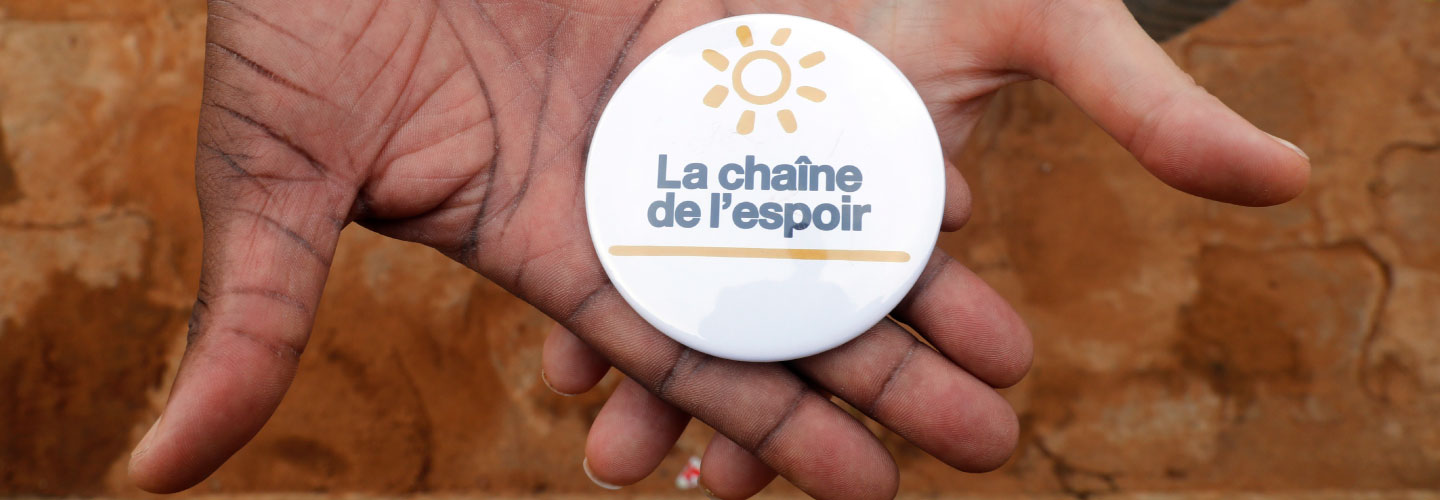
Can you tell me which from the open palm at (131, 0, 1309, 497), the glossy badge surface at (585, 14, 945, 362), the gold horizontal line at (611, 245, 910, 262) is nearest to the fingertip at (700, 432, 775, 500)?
the open palm at (131, 0, 1309, 497)

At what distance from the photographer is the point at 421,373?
8.25ft

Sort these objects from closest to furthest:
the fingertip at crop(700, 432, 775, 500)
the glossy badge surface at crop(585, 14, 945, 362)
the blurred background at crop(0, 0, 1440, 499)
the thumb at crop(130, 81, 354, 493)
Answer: the thumb at crop(130, 81, 354, 493) → the glossy badge surface at crop(585, 14, 945, 362) → the fingertip at crop(700, 432, 775, 500) → the blurred background at crop(0, 0, 1440, 499)

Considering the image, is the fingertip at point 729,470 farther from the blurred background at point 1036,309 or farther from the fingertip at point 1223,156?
A: the fingertip at point 1223,156

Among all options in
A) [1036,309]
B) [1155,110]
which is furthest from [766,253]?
[1036,309]

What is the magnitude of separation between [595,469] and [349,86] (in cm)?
92

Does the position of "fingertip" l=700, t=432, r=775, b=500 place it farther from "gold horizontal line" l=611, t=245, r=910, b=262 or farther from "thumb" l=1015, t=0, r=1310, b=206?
"thumb" l=1015, t=0, r=1310, b=206

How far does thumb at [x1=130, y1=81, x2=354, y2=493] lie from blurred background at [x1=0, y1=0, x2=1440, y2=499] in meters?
1.07

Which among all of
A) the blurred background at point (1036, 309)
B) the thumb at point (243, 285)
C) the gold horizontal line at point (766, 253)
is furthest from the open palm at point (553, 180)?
the blurred background at point (1036, 309)

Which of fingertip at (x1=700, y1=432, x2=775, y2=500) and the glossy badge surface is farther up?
the glossy badge surface

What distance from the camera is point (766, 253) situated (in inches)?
63.6

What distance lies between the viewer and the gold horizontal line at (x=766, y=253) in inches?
63.6

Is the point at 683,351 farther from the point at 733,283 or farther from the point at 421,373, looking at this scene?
the point at 421,373

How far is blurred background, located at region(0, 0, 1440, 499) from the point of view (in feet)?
8.05

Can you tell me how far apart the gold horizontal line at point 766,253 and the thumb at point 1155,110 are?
1.53 feet
